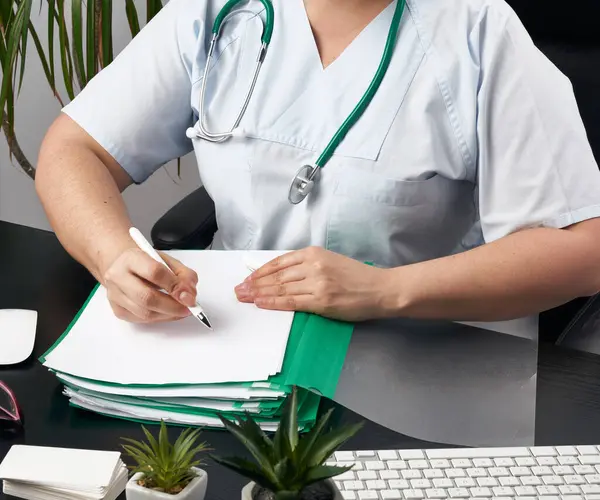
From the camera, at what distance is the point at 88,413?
2.88ft

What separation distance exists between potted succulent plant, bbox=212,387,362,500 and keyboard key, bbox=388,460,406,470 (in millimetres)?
188

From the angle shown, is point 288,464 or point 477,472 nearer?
point 288,464

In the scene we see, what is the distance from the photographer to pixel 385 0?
120cm

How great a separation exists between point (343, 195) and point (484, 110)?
215 mm

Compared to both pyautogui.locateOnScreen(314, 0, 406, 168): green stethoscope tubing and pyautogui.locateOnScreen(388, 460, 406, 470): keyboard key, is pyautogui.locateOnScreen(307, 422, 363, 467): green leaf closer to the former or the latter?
pyautogui.locateOnScreen(388, 460, 406, 470): keyboard key

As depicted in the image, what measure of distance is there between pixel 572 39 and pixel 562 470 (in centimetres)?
75

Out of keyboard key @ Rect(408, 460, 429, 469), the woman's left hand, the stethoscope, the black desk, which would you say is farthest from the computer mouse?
keyboard key @ Rect(408, 460, 429, 469)

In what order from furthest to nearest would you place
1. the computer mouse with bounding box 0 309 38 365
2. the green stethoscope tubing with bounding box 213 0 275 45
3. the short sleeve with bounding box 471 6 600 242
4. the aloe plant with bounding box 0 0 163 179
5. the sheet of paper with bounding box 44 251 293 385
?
the aloe plant with bounding box 0 0 163 179, the green stethoscope tubing with bounding box 213 0 275 45, the short sleeve with bounding box 471 6 600 242, the computer mouse with bounding box 0 309 38 365, the sheet of paper with bounding box 44 251 293 385

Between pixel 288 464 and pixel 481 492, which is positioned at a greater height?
pixel 288 464

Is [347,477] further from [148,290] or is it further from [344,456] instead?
[148,290]

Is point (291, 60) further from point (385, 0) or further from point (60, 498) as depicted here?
point (60, 498)

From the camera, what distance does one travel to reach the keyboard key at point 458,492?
0.73 metres

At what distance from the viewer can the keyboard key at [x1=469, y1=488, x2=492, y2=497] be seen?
2.41 feet

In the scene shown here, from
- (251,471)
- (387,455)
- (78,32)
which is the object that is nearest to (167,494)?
(251,471)
